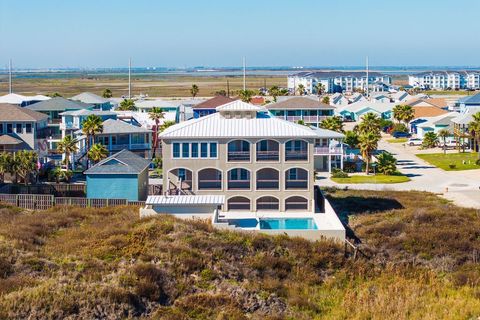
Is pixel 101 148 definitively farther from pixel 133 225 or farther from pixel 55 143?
pixel 133 225

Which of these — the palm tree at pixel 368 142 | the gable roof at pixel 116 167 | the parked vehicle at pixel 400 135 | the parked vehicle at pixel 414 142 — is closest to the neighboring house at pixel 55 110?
the gable roof at pixel 116 167

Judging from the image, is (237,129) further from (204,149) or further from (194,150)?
(194,150)

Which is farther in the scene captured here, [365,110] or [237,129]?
[365,110]

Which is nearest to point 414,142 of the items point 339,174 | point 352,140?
point 352,140

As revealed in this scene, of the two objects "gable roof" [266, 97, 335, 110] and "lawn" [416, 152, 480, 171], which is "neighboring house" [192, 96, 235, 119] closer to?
"gable roof" [266, 97, 335, 110]

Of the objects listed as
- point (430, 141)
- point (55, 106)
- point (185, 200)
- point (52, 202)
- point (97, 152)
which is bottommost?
point (52, 202)
